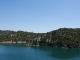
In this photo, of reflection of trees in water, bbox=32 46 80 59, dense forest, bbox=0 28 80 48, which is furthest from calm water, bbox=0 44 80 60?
dense forest, bbox=0 28 80 48

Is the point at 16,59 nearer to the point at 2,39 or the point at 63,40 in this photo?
the point at 63,40

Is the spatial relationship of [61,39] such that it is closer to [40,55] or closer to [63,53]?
[63,53]

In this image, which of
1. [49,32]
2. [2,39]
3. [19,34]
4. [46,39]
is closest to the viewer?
[46,39]

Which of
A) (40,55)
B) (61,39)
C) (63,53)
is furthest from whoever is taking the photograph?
(61,39)

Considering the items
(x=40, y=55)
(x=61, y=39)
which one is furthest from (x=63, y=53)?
(x=61, y=39)

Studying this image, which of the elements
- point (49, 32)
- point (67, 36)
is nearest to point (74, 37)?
point (67, 36)

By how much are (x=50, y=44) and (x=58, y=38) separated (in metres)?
6.76

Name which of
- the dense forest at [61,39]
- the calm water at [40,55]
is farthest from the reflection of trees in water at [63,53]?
the dense forest at [61,39]

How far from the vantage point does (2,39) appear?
141 metres

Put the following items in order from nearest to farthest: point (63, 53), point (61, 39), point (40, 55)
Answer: point (40, 55)
point (63, 53)
point (61, 39)

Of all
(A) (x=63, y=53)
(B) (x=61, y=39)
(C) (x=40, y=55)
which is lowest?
(C) (x=40, y=55)

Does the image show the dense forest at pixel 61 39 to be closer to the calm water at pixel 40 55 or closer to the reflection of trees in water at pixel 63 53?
the reflection of trees in water at pixel 63 53

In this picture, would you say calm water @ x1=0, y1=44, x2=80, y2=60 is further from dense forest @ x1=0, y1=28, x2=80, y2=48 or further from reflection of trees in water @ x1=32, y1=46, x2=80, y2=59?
dense forest @ x1=0, y1=28, x2=80, y2=48

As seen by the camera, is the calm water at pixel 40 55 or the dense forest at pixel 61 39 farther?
the dense forest at pixel 61 39
